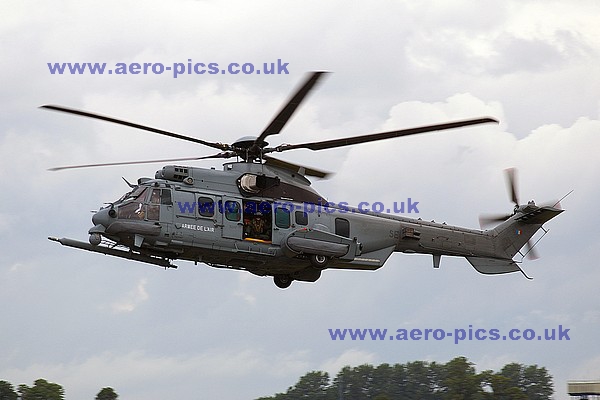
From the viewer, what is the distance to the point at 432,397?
4941 cm

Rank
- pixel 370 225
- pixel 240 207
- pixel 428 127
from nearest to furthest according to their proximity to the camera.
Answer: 1. pixel 428 127
2. pixel 240 207
3. pixel 370 225

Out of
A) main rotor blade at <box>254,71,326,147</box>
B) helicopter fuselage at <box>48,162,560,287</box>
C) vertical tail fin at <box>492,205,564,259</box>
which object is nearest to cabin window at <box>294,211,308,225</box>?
helicopter fuselage at <box>48,162,560,287</box>

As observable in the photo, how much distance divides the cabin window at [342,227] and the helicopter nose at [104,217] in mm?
5857

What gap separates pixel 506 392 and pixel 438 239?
950 inches

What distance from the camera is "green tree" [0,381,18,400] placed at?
149ft

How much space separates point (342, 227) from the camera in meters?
25.1

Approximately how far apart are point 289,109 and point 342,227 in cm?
490

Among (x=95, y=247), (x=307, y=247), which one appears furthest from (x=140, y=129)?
(x=307, y=247)

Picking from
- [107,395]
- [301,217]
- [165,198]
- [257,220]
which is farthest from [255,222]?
[107,395]

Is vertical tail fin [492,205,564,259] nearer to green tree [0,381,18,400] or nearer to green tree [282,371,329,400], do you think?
green tree [282,371,329,400]

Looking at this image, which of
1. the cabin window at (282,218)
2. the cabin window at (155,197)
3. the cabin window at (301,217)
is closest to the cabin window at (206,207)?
the cabin window at (155,197)

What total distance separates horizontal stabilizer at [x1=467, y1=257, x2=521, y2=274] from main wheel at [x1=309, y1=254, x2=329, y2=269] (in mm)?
5551

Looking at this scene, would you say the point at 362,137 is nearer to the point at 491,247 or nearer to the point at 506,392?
the point at 491,247

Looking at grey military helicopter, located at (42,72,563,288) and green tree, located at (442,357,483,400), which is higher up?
green tree, located at (442,357,483,400)
